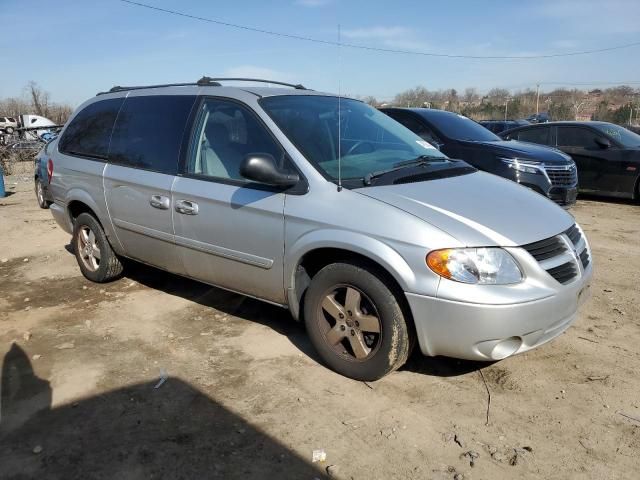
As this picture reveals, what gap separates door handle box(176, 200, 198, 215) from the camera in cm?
395

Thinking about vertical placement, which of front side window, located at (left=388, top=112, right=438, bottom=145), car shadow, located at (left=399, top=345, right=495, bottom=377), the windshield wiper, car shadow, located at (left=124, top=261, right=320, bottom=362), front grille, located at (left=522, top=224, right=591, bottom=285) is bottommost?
car shadow, located at (left=124, top=261, right=320, bottom=362)

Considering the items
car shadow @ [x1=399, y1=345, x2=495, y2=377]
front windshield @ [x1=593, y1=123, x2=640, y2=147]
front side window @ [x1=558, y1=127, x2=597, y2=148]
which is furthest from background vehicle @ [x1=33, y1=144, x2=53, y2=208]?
front windshield @ [x1=593, y1=123, x2=640, y2=147]

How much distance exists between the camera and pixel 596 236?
7.08m

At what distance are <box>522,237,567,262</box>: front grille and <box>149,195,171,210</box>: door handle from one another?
2.63 m

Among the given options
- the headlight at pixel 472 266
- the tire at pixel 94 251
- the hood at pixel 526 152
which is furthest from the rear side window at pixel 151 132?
the hood at pixel 526 152

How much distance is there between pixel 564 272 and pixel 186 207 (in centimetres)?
262

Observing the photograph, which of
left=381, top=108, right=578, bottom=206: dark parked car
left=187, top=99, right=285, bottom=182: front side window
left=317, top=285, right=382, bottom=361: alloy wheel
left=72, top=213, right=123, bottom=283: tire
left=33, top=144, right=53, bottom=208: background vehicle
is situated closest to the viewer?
left=317, top=285, right=382, bottom=361: alloy wheel

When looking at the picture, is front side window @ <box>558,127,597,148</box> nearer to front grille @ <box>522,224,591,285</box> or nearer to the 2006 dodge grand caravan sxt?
the 2006 dodge grand caravan sxt

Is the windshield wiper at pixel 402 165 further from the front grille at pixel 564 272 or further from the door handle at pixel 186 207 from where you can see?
the door handle at pixel 186 207

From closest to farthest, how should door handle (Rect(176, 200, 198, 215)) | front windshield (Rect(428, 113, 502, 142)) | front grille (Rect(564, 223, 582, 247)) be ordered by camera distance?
front grille (Rect(564, 223, 582, 247))
door handle (Rect(176, 200, 198, 215))
front windshield (Rect(428, 113, 502, 142))

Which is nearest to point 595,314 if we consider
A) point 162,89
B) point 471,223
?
point 471,223

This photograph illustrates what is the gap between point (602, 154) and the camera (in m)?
9.69

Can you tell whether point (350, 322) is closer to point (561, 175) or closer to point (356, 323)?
point (356, 323)

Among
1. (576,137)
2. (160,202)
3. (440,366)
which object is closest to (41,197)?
(160,202)
